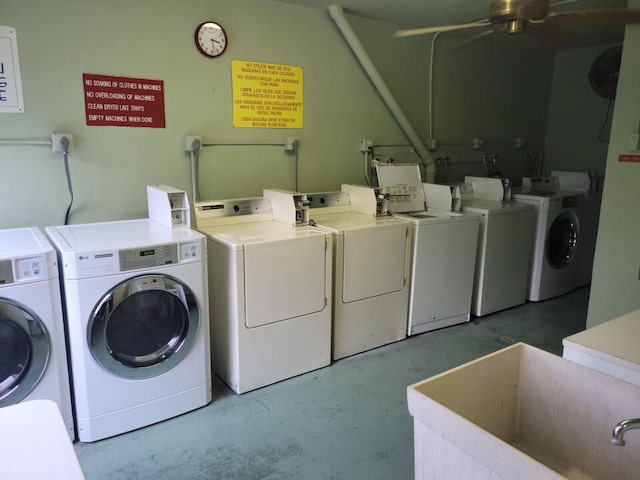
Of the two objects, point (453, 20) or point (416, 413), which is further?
point (453, 20)

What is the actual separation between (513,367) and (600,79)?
189 inches

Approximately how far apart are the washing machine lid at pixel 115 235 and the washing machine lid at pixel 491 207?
2.32 metres

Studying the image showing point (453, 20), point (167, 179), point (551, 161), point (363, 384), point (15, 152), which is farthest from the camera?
point (551, 161)

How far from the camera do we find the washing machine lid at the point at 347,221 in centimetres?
305

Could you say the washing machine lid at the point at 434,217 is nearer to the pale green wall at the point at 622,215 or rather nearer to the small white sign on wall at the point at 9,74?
the pale green wall at the point at 622,215

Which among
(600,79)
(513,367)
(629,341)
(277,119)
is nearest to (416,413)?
(513,367)

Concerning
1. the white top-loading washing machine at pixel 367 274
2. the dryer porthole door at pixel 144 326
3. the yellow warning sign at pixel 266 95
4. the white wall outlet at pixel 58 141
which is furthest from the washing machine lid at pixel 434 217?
the white wall outlet at pixel 58 141

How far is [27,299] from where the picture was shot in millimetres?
2008

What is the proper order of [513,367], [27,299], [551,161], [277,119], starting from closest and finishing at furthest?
[513,367] → [27,299] → [277,119] → [551,161]

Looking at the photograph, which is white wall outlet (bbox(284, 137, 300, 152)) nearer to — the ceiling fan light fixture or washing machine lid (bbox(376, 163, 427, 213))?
washing machine lid (bbox(376, 163, 427, 213))

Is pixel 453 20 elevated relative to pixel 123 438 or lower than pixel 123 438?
elevated

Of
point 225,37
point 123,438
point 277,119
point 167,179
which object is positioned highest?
point 225,37

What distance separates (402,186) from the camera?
3.95 m

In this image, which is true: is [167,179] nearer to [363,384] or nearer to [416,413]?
[363,384]
